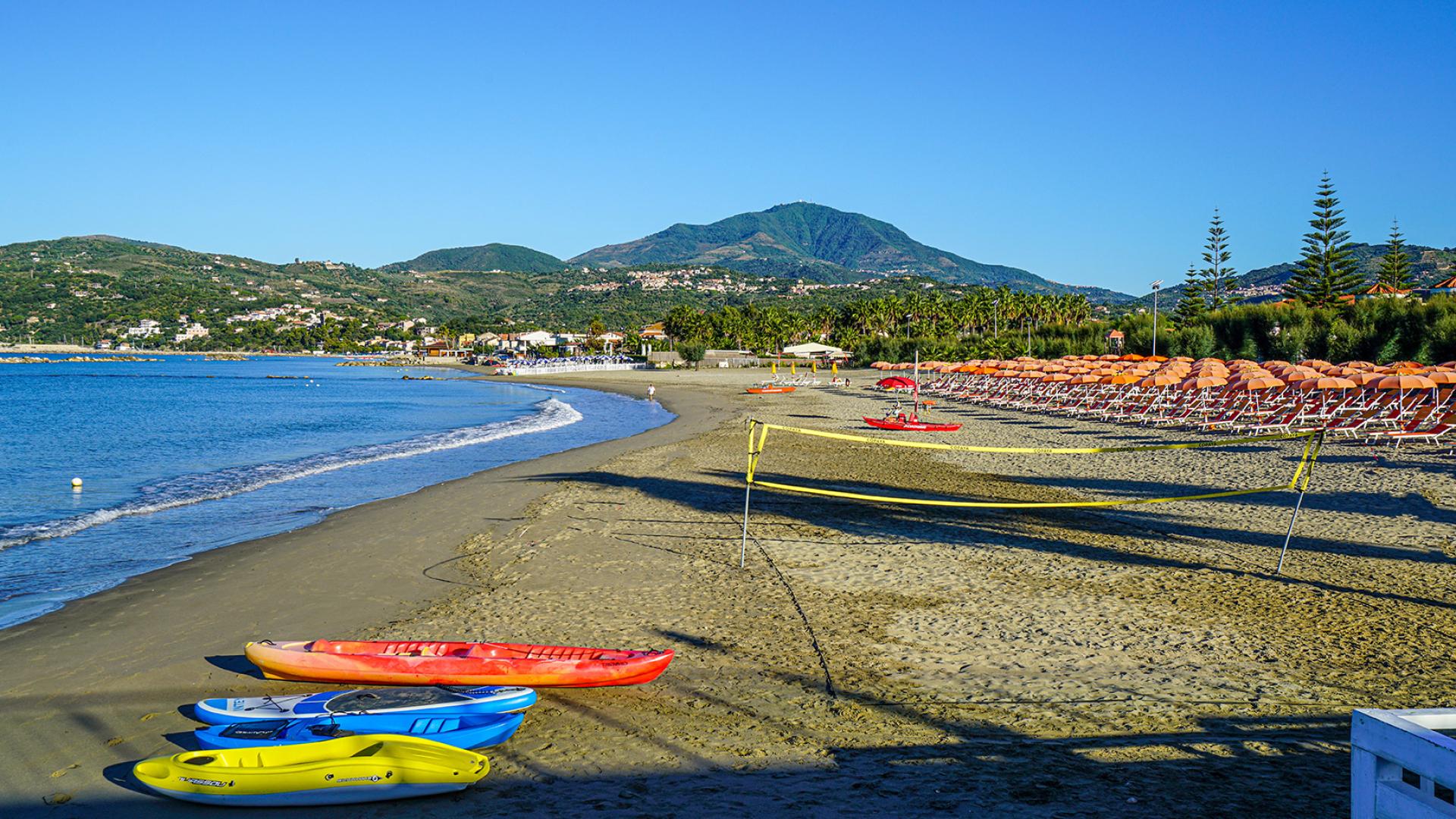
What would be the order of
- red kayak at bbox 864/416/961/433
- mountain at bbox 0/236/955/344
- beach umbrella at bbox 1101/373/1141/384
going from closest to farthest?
red kayak at bbox 864/416/961/433
beach umbrella at bbox 1101/373/1141/384
mountain at bbox 0/236/955/344

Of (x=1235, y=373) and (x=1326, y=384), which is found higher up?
(x=1235, y=373)

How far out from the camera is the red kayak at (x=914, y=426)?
885 inches

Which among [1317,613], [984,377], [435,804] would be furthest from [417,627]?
[984,377]

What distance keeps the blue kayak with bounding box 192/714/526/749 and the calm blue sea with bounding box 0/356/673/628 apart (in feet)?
15.4

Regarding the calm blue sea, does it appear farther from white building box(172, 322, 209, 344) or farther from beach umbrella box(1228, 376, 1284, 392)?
white building box(172, 322, 209, 344)

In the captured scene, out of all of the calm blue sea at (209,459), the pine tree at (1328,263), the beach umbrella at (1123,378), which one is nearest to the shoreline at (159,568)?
the calm blue sea at (209,459)

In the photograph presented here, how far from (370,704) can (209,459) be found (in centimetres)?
1830

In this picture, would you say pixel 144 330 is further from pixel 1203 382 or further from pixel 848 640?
pixel 848 640

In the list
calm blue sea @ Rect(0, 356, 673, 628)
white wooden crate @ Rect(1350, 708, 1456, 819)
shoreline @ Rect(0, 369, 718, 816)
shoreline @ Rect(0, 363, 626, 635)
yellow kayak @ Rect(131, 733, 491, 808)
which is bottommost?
calm blue sea @ Rect(0, 356, 673, 628)

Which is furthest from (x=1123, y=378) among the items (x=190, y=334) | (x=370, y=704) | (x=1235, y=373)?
(x=190, y=334)

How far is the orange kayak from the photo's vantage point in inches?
218

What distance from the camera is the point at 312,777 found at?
4320 millimetres

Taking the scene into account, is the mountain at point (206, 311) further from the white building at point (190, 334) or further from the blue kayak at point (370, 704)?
the blue kayak at point (370, 704)

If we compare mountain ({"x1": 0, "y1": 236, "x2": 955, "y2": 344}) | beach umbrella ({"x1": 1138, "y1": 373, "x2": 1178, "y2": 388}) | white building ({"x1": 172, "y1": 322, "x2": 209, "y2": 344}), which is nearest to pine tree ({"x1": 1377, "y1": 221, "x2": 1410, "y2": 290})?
beach umbrella ({"x1": 1138, "y1": 373, "x2": 1178, "y2": 388})
